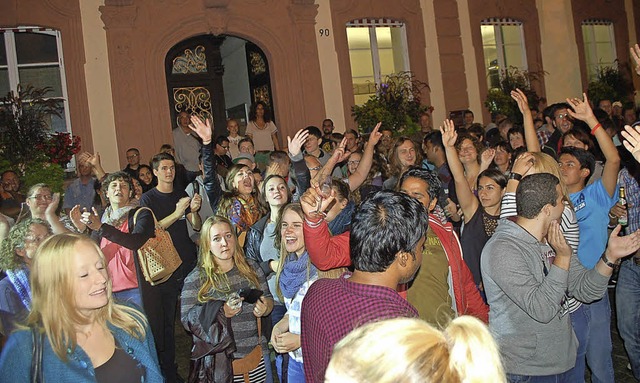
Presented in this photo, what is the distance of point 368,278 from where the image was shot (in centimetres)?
273

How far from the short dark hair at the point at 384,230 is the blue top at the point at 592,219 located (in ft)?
7.56

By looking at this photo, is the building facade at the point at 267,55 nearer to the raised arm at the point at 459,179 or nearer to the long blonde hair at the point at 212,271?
the long blonde hair at the point at 212,271

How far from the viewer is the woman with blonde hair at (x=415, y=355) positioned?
5.54 feet

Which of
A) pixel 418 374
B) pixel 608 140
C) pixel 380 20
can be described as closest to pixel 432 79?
pixel 380 20

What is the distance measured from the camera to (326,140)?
11570 millimetres

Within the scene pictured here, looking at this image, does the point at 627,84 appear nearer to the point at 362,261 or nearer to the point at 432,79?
the point at 432,79

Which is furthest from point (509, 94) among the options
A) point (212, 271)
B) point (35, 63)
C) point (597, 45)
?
point (212, 271)

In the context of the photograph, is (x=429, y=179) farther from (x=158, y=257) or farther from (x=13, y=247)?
(x=13, y=247)

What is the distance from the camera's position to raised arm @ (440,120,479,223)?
5363mm

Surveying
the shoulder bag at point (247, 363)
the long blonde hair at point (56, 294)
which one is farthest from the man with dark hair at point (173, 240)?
the long blonde hair at point (56, 294)

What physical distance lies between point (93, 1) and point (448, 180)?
26.2ft

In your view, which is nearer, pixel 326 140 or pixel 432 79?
pixel 326 140

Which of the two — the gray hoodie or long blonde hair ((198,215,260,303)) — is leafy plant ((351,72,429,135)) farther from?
the gray hoodie

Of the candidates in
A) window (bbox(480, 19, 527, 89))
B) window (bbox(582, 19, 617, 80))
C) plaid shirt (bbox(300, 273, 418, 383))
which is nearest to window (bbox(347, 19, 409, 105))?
window (bbox(480, 19, 527, 89))
